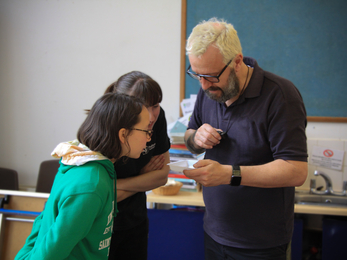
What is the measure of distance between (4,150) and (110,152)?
8.17 ft

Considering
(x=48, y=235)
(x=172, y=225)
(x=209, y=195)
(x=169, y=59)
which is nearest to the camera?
(x=48, y=235)

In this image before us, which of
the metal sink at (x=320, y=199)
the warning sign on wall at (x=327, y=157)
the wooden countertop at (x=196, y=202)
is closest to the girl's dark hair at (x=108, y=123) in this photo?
the wooden countertop at (x=196, y=202)

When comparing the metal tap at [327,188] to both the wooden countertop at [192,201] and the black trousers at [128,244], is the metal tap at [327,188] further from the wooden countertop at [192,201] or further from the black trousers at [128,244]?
the black trousers at [128,244]

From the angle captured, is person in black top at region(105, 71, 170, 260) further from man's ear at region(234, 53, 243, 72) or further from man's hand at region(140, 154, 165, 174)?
man's ear at region(234, 53, 243, 72)

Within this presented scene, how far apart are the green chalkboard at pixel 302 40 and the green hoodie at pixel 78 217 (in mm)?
2059

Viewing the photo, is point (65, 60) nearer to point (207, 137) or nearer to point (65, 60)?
point (65, 60)

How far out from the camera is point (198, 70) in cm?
112

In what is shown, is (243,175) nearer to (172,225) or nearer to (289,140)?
(289,140)

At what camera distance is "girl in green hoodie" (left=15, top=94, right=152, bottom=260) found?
2.53 ft

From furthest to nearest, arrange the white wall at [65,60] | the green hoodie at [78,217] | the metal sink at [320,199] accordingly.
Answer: the white wall at [65,60] < the metal sink at [320,199] < the green hoodie at [78,217]

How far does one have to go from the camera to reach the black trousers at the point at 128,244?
1.23 metres

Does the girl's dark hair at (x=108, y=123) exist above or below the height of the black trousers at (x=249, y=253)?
above

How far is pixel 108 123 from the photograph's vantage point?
94 cm

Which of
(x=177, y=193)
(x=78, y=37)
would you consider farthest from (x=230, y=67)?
(x=78, y=37)
